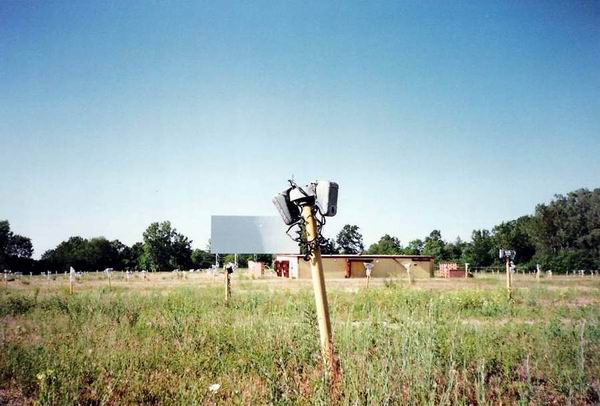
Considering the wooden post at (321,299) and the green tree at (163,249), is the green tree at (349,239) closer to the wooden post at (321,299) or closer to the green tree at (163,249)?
the green tree at (163,249)

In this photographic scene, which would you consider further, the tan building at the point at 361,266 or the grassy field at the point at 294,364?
the tan building at the point at 361,266

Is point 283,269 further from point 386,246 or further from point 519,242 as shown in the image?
point 519,242

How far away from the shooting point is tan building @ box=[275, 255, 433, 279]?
36.1 metres

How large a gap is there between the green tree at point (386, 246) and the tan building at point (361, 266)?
39.8 metres

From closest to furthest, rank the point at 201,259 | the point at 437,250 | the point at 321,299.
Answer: the point at 321,299 < the point at 437,250 < the point at 201,259

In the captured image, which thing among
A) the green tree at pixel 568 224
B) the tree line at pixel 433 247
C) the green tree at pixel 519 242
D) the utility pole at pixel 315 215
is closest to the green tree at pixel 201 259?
the tree line at pixel 433 247

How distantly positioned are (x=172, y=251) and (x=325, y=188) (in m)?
84.5

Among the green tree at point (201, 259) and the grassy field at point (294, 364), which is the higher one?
the grassy field at point (294, 364)

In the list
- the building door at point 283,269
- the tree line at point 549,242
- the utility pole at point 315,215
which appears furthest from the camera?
the tree line at point 549,242

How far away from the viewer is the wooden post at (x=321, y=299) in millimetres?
3357

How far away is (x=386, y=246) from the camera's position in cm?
8175

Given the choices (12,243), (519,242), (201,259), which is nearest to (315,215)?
(201,259)

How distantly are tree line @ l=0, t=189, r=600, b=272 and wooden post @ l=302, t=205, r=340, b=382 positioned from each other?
5585 cm

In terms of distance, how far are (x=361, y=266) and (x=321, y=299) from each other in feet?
113
